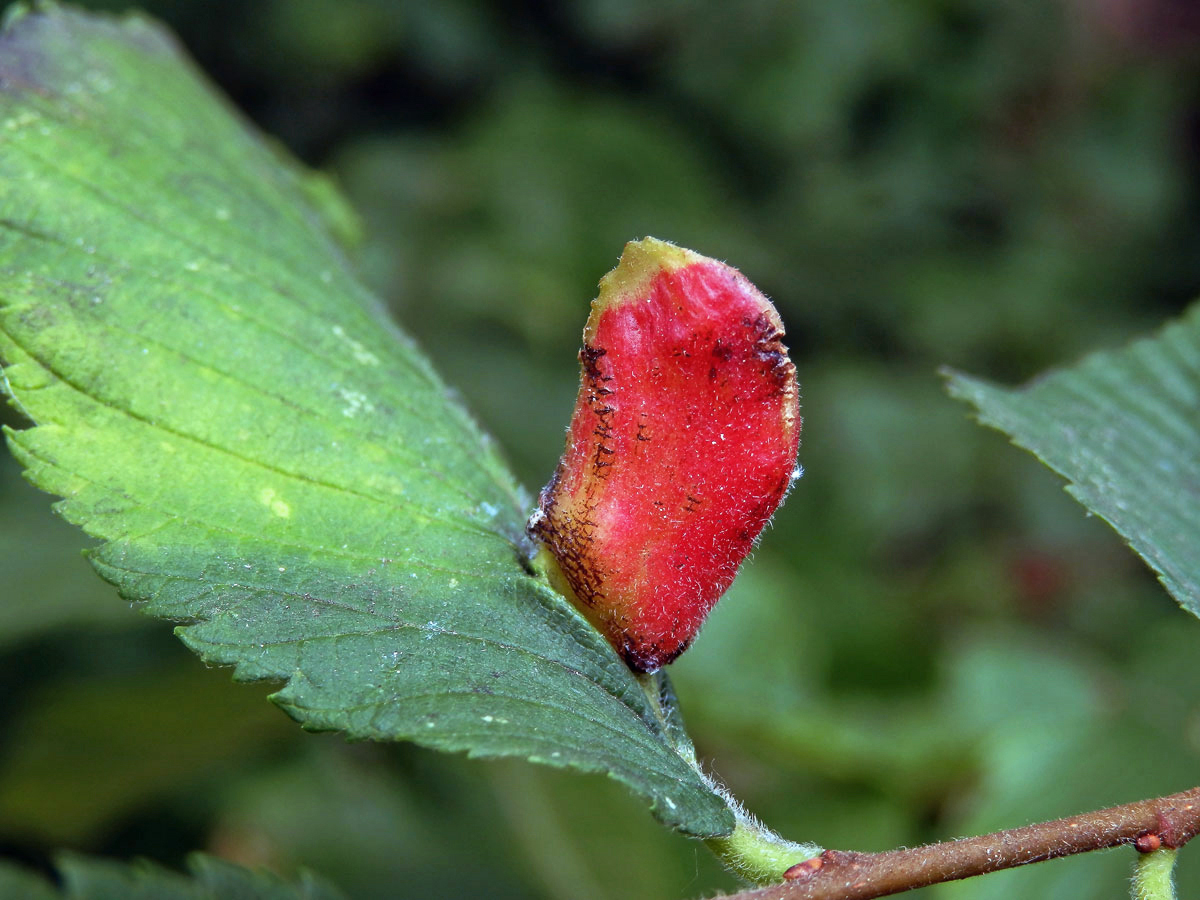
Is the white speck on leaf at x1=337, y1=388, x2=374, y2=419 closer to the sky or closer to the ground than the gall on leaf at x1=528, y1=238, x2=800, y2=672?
closer to the ground

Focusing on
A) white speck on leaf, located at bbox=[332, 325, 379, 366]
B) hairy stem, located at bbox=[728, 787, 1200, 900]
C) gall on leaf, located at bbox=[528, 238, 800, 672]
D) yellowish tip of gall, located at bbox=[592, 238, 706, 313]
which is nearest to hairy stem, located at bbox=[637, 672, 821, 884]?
hairy stem, located at bbox=[728, 787, 1200, 900]

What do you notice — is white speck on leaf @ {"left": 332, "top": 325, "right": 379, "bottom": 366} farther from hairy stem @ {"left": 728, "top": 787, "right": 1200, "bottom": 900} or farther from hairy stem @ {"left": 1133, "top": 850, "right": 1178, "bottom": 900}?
hairy stem @ {"left": 1133, "top": 850, "right": 1178, "bottom": 900}

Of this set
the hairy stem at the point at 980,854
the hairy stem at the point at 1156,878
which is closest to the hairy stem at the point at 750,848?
the hairy stem at the point at 980,854

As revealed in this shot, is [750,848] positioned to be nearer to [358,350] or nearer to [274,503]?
[274,503]

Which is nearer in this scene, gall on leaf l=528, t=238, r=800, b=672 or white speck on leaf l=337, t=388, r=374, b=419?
gall on leaf l=528, t=238, r=800, b=672

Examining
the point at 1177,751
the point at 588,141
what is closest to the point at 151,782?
the point at 1177,751
